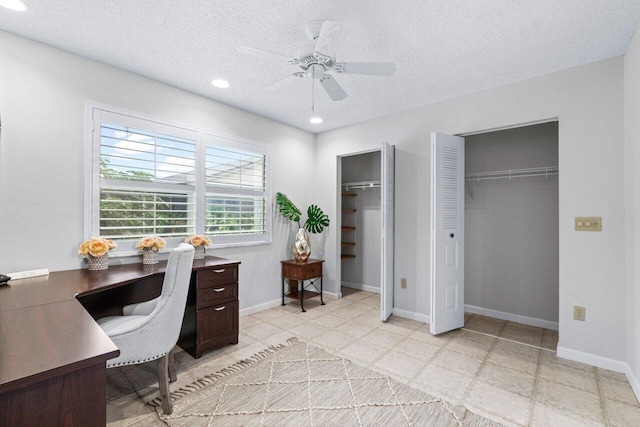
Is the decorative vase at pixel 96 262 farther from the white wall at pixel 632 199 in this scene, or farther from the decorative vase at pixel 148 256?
the white wall at pixel 632 199

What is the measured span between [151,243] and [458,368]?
9.39 feet

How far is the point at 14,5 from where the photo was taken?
192 cm

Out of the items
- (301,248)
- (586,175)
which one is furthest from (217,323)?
(586,175)

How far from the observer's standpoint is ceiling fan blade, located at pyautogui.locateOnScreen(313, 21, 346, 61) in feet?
5.69

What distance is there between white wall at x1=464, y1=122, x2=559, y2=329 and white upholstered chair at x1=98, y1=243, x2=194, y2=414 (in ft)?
11.5

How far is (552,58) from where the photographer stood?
249cm

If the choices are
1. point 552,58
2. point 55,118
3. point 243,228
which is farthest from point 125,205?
point 552,58

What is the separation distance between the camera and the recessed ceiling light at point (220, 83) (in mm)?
2936

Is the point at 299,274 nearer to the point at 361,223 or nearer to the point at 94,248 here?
the point at 361,223

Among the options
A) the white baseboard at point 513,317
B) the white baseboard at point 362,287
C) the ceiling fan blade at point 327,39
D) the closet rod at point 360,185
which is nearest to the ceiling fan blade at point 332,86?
the ceiling fan blade at point 327,39

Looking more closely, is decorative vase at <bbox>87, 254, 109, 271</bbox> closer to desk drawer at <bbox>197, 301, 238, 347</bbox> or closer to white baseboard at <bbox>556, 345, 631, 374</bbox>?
desk drawer at <bbox>197, 301, 238, 347</bbox>

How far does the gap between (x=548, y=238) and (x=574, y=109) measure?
1.44 metres

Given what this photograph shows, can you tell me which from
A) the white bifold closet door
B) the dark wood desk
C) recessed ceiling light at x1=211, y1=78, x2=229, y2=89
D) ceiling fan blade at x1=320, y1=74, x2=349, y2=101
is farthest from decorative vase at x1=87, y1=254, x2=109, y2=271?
the white bifold closet door

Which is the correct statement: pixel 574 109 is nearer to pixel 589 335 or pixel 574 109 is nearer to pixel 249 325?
pixel 589 335
